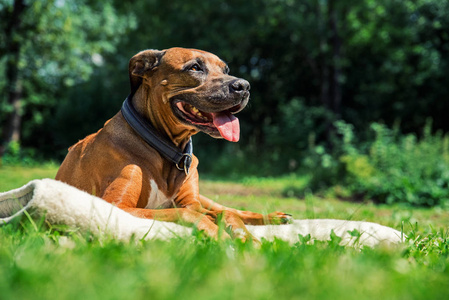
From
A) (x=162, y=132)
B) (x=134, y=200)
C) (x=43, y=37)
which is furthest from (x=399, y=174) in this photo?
(x=43, y=37)

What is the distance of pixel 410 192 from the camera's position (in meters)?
7.69

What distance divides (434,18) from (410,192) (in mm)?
10876

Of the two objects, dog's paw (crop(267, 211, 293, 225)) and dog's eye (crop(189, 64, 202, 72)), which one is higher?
dog's eye (crop(189, 64, 202, 72))

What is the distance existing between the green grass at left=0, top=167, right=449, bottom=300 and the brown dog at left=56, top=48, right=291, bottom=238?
1006mm

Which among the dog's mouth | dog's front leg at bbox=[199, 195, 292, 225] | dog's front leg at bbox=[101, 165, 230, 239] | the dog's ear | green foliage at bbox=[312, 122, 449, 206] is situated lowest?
green foliage at bbox=[312, 122, 449, 206]

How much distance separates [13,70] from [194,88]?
579 inches

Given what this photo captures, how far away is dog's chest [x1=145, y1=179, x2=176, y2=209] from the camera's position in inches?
121

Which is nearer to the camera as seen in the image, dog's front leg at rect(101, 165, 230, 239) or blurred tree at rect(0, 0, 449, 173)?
dog's front leg at rect(101, 165, 230, 239)

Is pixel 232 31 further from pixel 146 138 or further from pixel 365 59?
pixel 146 138

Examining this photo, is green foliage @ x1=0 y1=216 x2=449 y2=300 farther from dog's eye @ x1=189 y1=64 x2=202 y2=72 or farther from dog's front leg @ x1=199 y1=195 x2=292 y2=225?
dog's eye @ x1=189 y1=64 x2=202 y2=72

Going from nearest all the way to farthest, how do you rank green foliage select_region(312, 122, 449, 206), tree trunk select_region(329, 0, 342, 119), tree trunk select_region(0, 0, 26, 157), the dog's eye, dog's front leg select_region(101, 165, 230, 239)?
dog's front leg select_region(101, 165, 230, 239) < the dog's eye < green foliage select_region(312, 122, 449, 206) < tree trunk select_region(0, 0, 26, 157) < tree trunk select_region(329, 0, 342, 119)

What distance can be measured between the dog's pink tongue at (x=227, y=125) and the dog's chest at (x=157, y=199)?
2.00 ft

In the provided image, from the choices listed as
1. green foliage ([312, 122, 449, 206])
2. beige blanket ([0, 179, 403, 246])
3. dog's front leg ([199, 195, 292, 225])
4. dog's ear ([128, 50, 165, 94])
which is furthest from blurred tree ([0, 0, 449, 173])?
beige blanket ([0, 179, 403, 246])

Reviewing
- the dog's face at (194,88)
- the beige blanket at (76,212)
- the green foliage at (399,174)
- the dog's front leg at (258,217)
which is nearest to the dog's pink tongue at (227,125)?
the dog's face at (194,88)
